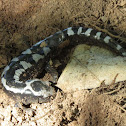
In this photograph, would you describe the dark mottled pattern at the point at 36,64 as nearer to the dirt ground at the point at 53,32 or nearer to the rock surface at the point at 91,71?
the dirt ground at the point at 53,32

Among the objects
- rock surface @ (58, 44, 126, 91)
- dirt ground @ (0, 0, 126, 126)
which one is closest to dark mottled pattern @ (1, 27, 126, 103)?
dirt ground @ (0, 0, 126, 126)

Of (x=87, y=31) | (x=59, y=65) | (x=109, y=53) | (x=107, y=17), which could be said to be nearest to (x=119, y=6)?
(x=107, y=17)

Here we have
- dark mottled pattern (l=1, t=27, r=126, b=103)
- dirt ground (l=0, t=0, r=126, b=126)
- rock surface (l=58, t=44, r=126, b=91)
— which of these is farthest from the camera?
dark mottled pattern (l=1, t=27, r=126, b=103)

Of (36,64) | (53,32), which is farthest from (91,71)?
(53,32)

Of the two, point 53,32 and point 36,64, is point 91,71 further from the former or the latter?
point 53,32

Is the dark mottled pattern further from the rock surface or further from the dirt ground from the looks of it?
the rock surface

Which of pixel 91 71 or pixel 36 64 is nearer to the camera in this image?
pixel 91 71

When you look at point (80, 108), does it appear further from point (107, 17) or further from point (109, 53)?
point (107, 17)

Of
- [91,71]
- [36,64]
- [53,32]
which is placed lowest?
[91,71]
